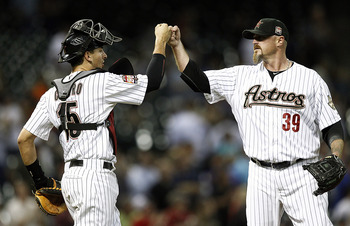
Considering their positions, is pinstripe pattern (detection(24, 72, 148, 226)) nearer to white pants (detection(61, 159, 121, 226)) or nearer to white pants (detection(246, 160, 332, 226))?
white pants (detection(61, 159, 121, 226))

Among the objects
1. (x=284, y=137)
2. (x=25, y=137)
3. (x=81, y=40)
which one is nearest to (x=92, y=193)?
(x=25, y=137)

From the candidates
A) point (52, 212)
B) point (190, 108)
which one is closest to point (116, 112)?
point (190, 108)

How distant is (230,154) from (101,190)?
4.95 metres

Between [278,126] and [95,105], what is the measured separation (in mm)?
1439

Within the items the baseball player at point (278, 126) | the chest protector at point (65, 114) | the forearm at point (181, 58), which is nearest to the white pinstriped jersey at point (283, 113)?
the baseball player at point (278, 126)

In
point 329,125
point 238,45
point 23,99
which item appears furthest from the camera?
point 238,45

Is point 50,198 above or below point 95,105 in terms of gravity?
below

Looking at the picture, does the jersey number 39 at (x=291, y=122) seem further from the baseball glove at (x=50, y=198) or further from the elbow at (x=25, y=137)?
the elbow at (x=25, y=137)

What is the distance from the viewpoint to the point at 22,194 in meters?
8.54

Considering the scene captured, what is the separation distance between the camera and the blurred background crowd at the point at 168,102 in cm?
870

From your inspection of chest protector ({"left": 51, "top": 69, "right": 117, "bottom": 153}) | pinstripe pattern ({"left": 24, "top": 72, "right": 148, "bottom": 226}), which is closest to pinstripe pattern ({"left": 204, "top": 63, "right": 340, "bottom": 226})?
pinstripe pattern ({"left": 24, "top": 72, "right": 148, "bottom": 226})

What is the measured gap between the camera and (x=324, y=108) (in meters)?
4.93

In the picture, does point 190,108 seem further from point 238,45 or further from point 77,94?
point 77,94

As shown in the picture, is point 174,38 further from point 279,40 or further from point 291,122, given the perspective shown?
point 291,122
